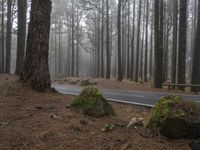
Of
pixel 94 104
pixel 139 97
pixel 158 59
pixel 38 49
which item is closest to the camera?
pixel 94 104

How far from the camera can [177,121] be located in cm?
586

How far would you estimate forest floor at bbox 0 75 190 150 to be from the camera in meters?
5.23

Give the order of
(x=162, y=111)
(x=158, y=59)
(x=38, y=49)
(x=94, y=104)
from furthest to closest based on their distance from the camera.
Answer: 1. (x=158, y=59)
2. (x=38, y=49)
3. (x=94, y=104)
4. (x=162, y=111)

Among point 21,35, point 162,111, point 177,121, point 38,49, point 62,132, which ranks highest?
point 21,35

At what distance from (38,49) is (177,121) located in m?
4.99

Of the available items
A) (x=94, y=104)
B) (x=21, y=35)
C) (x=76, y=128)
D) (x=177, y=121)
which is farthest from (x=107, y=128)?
(x=21, y=35)

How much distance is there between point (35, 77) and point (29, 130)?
3368mm

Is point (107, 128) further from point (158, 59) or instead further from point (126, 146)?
point (158, 59)

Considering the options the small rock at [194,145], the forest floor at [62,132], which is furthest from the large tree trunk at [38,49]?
the small rock at [194,145]

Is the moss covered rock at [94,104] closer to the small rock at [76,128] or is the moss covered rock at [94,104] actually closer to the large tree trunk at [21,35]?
the small rock at [76,128]

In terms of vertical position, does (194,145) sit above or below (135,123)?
below

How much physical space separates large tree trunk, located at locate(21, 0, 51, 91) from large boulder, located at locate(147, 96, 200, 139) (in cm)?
408

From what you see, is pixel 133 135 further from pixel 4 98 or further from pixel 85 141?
pixel 4 98

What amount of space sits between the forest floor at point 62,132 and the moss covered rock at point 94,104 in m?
0.21
